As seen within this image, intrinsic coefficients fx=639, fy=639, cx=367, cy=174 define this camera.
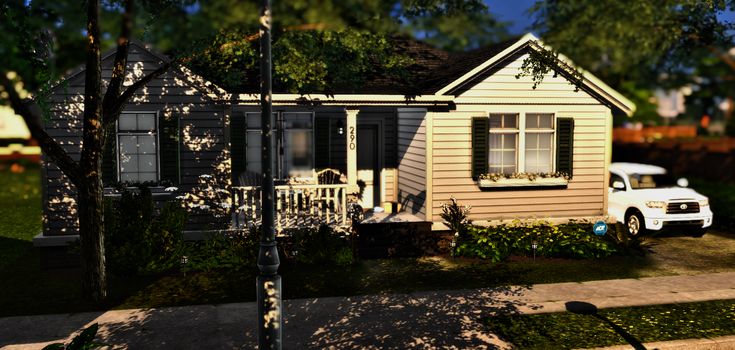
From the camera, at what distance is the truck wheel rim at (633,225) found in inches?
618

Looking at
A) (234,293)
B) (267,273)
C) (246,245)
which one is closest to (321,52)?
(246,245)

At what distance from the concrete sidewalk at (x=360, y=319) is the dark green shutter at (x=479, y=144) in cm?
416

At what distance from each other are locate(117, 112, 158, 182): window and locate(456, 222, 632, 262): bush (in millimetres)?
6845

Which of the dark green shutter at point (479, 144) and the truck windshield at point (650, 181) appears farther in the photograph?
the truck windshield at point (650, 181)

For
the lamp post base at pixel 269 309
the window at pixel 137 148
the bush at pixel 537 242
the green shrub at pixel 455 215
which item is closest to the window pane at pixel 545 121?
the bush at pixel 537 242

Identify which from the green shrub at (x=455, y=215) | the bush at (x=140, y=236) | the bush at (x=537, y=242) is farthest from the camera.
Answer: the green shrub at (x=455, y=215)

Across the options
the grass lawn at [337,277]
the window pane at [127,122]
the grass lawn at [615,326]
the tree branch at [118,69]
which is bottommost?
the grass lawn at [615,326]

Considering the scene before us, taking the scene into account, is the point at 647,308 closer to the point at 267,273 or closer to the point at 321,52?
the point at 267,273

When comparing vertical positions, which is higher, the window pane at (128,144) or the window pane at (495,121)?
the window pane at (495,121)

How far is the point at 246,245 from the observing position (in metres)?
12.8

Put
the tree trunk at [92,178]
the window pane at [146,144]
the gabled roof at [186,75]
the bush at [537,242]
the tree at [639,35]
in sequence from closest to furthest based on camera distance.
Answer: the tree trunk at [92,178]
the gabled roof at [186,75]
the bush at [537,242]
the window pane at [146,144]
the tree at [639,35]

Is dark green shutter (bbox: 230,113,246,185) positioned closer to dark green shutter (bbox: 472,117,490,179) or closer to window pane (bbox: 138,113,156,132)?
window pane (bbox: 138,113,156,132)

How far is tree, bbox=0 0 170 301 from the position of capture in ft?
32.9

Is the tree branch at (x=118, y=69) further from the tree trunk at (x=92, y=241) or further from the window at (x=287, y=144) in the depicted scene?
the window at (x=287, y=144)
